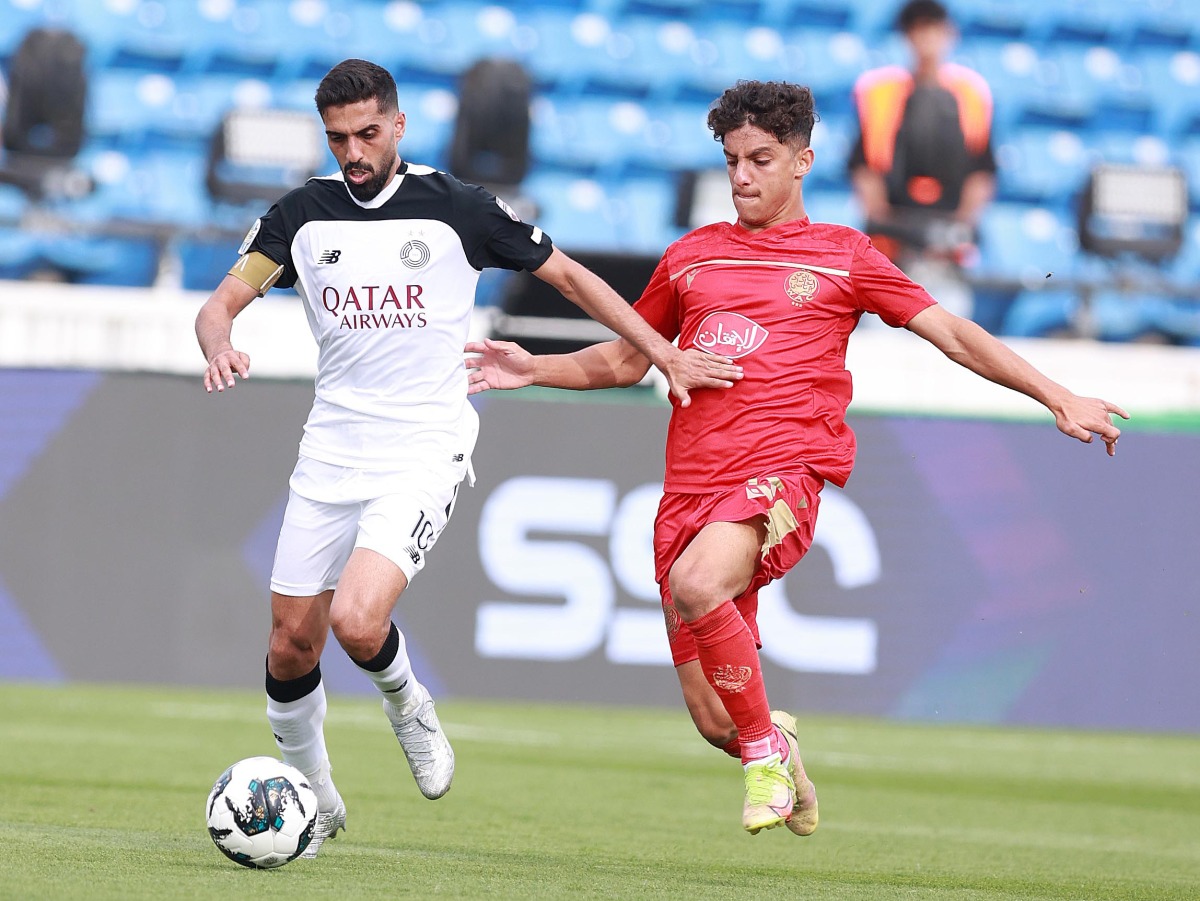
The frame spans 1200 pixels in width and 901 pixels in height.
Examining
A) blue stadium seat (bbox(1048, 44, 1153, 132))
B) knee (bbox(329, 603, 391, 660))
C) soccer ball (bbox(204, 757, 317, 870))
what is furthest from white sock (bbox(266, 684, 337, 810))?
blue stadium seat (bbox(1048, 44, 1153, 132))

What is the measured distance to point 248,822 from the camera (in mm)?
5020

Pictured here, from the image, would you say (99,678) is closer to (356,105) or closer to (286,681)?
(286,681)

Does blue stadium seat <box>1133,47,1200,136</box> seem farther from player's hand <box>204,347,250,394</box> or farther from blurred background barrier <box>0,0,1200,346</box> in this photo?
player's hand <box>204,347,250,394</box>

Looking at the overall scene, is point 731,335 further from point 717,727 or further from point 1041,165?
point 1041,165

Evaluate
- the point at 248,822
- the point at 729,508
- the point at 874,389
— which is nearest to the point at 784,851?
the point at 729,508

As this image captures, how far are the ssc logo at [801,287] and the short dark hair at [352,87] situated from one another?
53.0 inches

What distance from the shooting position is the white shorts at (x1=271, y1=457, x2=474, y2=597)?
5.66 metres

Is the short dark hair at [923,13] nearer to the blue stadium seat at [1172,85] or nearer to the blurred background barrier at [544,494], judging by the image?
the blurred background barrier at [544,494]

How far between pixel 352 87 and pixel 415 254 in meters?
0.55

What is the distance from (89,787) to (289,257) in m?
2.60

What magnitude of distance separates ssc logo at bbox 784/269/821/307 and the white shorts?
3.96 ft

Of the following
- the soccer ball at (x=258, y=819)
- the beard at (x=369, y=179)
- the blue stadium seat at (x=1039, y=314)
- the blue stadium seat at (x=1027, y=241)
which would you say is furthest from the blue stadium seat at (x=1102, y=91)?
the soccer ball at (x=258, y=819)

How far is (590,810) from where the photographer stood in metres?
7.47

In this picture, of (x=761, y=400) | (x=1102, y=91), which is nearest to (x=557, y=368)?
(x=761, y=400)
